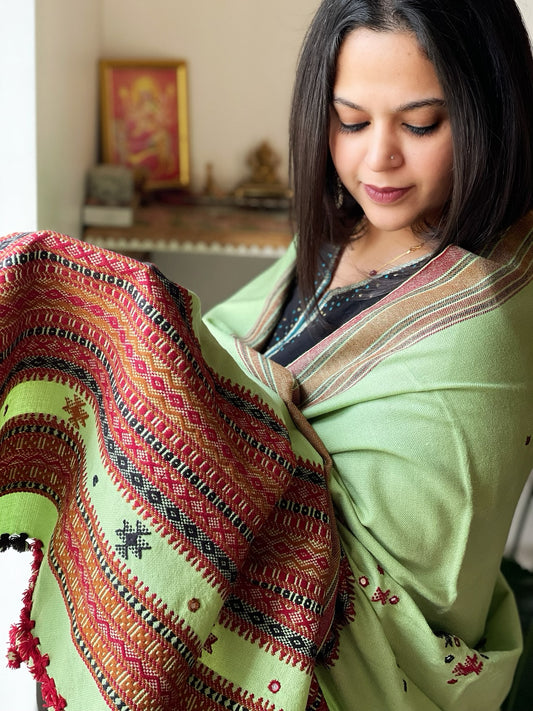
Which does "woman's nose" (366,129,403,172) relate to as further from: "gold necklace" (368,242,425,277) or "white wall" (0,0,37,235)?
"white wall" (0,0,37,235)

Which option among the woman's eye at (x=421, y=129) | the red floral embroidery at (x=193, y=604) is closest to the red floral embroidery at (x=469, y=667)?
the red floral embroidery at (x=193, y=604)

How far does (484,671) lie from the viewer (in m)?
0.89

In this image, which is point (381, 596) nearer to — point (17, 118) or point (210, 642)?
point (210, 642)

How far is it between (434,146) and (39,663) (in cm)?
66

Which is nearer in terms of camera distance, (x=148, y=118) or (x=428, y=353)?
Answer: (x=428, y=353)

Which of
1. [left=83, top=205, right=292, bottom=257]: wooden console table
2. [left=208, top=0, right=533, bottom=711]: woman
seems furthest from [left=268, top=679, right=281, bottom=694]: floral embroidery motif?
[left=83, top=205, right=292, bottom=257]: wooden console table

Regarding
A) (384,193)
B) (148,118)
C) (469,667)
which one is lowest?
(469,667)

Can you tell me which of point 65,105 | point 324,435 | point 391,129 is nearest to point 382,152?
point 391,129

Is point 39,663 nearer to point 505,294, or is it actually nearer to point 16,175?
point 505,294

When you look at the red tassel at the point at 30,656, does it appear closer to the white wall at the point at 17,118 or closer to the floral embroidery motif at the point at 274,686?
the floral embroidery motif at the point at 274,686

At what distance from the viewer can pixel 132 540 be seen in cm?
65

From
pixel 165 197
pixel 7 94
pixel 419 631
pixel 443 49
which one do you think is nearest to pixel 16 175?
pixel 7 94

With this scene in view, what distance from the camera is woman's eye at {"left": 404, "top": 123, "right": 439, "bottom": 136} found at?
835 mm

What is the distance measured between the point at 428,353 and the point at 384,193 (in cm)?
22
